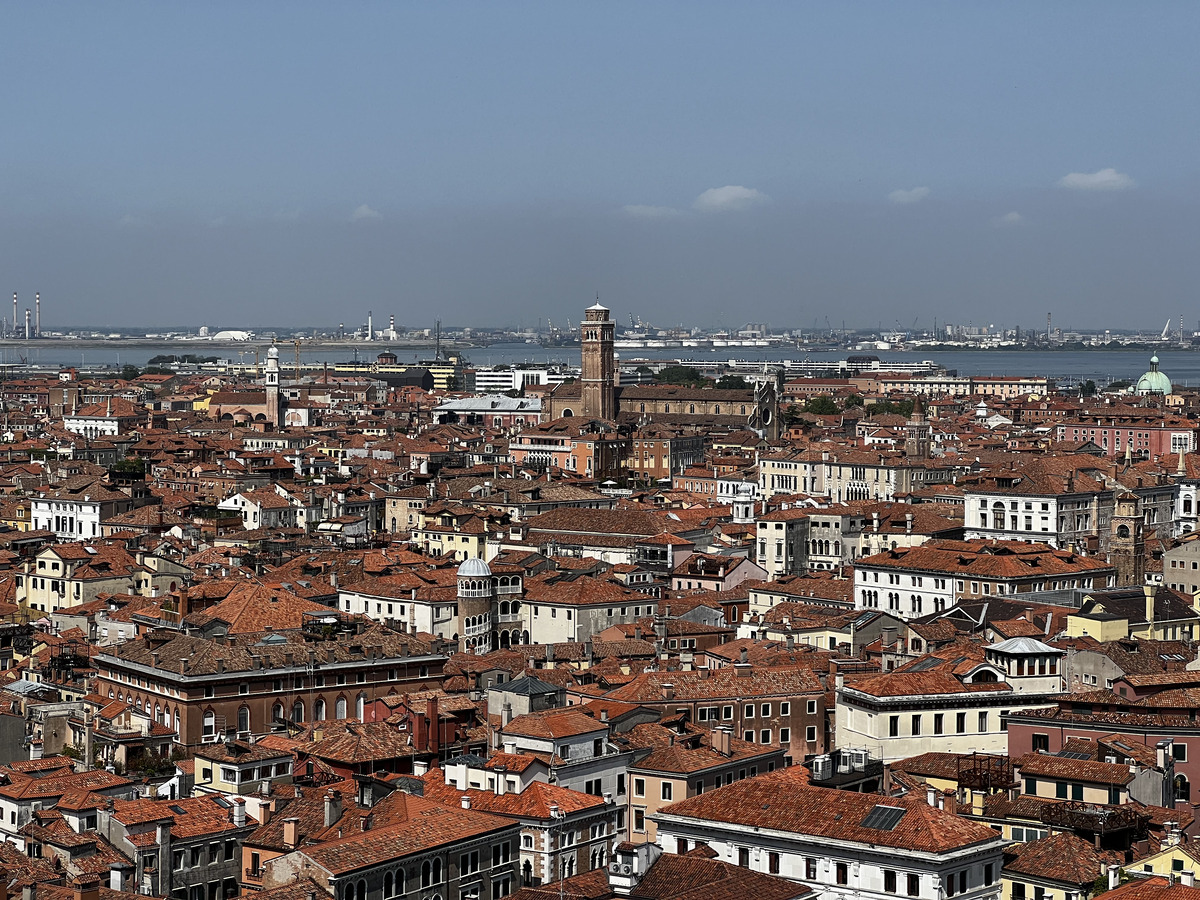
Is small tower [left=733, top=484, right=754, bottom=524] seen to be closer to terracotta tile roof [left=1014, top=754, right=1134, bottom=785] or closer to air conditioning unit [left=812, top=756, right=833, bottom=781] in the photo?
terracotta tile roof [left=1014, top=754, right=1134, bottom=785]

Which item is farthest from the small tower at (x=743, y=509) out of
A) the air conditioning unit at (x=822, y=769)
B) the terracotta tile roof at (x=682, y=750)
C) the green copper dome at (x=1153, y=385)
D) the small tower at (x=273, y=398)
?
the green copper dome at (x=1153, y=385)

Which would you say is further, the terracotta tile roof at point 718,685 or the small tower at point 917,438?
the small tower at point 917,438

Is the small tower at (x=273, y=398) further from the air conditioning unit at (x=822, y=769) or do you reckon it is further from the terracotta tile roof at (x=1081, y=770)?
the terracotta tile roof at (x=1081, y=770)

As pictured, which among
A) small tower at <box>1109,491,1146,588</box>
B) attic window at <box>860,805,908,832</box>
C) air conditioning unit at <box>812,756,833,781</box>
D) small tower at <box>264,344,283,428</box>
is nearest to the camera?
attic window at <box>860,805,908,832</box>

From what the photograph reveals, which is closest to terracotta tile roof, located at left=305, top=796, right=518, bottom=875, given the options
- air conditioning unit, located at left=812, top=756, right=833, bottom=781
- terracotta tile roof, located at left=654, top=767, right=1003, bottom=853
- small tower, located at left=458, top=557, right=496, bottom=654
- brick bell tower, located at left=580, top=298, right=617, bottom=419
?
terracotta tile roof, located at left=654, top=767, right=1003, bottom=853

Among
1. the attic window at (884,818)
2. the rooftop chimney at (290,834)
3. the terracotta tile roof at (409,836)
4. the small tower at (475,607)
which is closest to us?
the terracotta tile roof at (409,836)

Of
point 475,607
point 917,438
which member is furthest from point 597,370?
point 475,607
